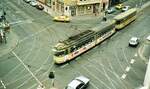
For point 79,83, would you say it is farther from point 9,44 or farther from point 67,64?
point 9,44

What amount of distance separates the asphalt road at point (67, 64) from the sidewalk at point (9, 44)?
1.11 m

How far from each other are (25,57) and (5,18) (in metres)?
26.3

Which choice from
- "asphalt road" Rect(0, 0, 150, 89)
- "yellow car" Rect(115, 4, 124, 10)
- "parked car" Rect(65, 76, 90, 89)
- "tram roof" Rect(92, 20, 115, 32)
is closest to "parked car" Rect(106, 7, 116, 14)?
"yellow car" Rect(115, 4, 124, 10)

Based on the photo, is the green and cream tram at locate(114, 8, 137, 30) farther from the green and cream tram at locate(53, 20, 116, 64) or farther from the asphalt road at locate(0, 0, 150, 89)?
the green and cream tram at locate(53, 20, 116, 64)

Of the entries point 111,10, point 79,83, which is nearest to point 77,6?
point 111,10

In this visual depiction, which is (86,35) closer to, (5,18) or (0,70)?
(0,70)

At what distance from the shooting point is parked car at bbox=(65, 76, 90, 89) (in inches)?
1760

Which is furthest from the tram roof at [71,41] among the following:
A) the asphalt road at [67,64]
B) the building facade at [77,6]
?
the building facade at [77,6]

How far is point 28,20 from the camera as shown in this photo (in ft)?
258

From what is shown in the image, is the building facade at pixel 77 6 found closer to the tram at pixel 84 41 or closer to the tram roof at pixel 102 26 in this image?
the tram at pixel 84 41

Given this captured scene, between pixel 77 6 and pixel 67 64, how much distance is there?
32.6 meters

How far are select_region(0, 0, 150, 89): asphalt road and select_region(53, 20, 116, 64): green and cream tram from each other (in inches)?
51.1

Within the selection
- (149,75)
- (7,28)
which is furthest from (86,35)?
(7,28)

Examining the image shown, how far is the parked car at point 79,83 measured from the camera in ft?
147
